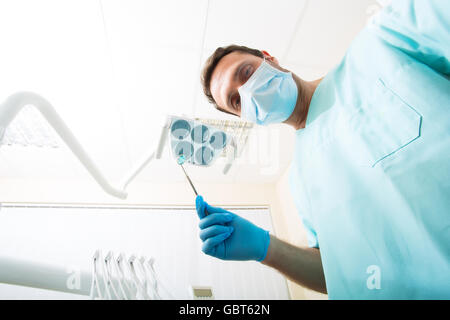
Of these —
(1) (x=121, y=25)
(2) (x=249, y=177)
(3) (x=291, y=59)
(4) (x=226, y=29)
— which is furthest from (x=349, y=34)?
(2) (x=249, y=177)

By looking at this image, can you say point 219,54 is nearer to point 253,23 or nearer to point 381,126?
point 253,23

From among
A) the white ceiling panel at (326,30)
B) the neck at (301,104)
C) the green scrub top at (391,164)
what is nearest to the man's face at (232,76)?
the neck at (301,104)

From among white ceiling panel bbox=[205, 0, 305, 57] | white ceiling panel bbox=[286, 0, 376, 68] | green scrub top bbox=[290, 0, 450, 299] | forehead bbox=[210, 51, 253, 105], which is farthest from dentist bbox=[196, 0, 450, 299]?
white ceiling panel bbox=[286, 0, 376, 68]

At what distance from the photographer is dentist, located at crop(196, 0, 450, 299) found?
52 centimetres

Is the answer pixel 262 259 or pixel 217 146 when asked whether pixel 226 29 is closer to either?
pixel 217 146

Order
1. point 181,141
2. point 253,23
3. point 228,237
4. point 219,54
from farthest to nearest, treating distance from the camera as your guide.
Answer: point 253,23 < point 219,54 < point 228,237 < point 181,141

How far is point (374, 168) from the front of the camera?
0.63 metres

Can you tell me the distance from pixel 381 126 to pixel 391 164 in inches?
4.6

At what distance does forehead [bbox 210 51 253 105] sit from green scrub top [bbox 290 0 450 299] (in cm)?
46

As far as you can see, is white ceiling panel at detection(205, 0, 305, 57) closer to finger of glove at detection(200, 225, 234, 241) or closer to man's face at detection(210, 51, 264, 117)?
man's face at detection(210, 51, 264, 117)

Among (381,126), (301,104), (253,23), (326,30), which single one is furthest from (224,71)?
(326,30)

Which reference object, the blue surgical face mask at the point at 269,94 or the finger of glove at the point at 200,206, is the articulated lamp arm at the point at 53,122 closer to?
the finger of glove at the point at 200,206

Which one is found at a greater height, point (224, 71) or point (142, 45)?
point (142, 45)

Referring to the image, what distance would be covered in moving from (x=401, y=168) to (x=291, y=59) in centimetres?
134
